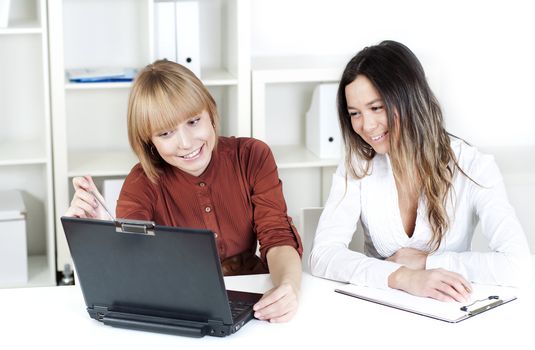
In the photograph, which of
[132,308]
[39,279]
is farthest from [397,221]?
[39,279]

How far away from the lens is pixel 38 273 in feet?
11.0

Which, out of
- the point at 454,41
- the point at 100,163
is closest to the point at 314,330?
the point at 100,163

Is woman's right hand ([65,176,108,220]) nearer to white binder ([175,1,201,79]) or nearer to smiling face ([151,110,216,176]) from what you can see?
smiling face ([151,110,216,176])

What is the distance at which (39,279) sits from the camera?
3.28 metres

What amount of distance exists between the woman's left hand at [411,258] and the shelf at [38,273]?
156cm

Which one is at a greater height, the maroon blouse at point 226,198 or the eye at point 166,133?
the eye at point 166,133

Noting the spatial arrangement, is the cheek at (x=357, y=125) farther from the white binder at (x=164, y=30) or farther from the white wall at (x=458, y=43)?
the white wall at (x=458, y=43)

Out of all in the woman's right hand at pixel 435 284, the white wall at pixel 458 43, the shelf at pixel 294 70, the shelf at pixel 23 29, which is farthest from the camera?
the white wall at pixel 458 43

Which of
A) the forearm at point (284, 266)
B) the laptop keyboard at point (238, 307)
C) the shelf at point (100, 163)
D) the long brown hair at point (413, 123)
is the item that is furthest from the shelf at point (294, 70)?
the laptop keyboard at point (238, 307)

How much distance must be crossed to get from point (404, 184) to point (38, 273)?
5.40ft

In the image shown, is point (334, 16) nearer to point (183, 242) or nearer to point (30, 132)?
point (30, 132)

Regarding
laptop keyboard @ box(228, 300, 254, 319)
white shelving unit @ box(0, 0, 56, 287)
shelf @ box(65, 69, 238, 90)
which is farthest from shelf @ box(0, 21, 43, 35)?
laptop keyboard @ box(228, 300, 254, 319)

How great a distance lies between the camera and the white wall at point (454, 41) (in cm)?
362

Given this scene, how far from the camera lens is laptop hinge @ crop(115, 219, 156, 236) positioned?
5.30ft
